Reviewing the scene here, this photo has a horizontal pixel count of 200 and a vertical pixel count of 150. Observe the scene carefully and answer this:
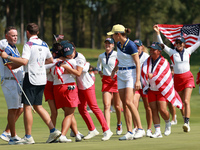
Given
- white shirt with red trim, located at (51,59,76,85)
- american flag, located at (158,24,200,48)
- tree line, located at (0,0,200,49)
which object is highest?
american flag, located at (158,24,200,48)

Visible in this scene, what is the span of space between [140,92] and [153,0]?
47309 mm

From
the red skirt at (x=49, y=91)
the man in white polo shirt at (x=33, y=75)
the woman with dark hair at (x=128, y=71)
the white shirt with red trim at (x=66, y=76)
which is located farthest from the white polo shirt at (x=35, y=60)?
the woman with dark hair at (x=128, y=71)

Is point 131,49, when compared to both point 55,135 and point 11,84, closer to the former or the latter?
point 55,135

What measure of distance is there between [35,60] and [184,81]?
14.6 ft

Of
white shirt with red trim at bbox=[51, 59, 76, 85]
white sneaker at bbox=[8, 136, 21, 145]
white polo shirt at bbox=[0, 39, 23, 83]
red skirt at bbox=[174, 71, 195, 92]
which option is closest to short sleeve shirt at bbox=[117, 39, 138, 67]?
white shirt with red trim at bbox=[51, 59, 76, 85]

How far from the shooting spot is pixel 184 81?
11141mm

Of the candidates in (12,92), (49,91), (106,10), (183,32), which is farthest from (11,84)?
(106,10)

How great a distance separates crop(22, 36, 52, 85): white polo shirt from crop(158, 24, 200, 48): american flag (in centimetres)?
541

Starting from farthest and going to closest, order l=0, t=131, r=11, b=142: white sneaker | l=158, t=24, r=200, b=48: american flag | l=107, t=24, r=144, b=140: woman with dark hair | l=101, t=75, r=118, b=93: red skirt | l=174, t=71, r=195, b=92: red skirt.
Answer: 1. l=158, t=24, r=200, b=48: american flag
2. l=174, t=71, r=195, b=92: red skirt
3. l=101, t=75, r=118, b=93: red skirt
4. l=0, t=131, r=11, b=142: white sneaker
5. l=107, t=24, r=144, b=140: woman with dark hair

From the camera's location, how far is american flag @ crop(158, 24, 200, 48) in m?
12.8

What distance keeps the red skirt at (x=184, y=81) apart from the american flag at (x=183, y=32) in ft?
5.35

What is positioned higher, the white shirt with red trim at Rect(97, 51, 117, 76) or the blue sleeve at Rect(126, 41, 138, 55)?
the blue sleeve at Rect(126, 41, 138, 55)

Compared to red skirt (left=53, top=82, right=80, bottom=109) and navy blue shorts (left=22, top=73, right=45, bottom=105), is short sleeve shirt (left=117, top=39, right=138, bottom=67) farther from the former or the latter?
navy blue shorts (left=22, top=73, right=45, bottom=105)

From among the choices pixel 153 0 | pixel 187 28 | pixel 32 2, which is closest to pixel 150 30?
pixel 153 0
